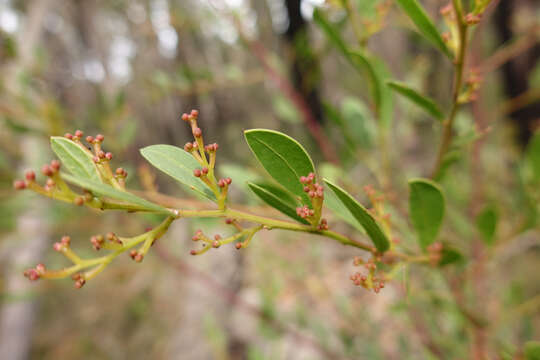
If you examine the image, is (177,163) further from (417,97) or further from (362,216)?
(417,97)

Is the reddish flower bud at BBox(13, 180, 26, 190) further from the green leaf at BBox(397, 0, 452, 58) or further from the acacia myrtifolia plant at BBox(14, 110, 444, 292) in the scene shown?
the green leaf at BBox(397, 0, 452, 58)

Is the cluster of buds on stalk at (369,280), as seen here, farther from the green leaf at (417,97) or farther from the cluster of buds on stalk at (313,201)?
the green leaf at (417,97)

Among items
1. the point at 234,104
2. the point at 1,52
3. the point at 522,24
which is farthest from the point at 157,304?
the point at 522,24

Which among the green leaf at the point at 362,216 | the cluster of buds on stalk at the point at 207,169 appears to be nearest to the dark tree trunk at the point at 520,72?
the green leaf at the point at 362,216

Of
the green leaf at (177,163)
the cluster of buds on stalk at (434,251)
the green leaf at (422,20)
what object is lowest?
the green leaf at (177,163)

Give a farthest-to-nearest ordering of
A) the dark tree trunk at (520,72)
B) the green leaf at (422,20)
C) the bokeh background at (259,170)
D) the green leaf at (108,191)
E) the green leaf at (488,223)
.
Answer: the dark tree trunk at (520,72)
the bokeh background at (259,170)
the green leaf at (488,223)
the green leaf at (422,20)
the green leaf at (108,191)

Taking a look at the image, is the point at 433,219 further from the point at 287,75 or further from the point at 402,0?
the point at 287,75


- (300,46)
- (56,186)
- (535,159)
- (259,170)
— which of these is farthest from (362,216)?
(259,170)
